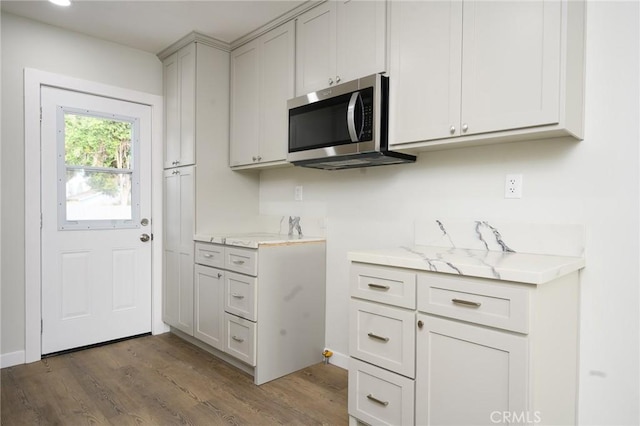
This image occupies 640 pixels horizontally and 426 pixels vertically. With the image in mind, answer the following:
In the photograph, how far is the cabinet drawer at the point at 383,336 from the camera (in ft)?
5.35

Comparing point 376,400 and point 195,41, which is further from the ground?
point 195,41

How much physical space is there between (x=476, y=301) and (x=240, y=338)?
5.20 feet

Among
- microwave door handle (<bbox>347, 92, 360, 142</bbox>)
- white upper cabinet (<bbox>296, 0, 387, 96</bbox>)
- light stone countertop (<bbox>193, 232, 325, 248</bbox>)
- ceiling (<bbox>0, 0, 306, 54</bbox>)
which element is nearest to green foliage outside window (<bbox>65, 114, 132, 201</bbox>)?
ceiling (<bbox>0, 0, 306, 54</bbox>)

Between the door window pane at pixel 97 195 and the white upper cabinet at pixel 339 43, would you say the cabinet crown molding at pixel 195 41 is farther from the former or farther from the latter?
the door window pane at pixel 97 195

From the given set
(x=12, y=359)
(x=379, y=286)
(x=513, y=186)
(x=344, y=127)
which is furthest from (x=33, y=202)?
(x=513, y=186)

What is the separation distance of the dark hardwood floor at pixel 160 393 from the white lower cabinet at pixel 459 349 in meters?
0.45

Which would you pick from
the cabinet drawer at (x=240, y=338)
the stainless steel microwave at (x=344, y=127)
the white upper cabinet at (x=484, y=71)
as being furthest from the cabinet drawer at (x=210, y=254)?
the white upper cabinet at (x=484, y=71)

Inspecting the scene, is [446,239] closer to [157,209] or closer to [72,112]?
[157,209]

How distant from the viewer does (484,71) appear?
164cm

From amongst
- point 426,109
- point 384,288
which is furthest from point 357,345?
point 426,109

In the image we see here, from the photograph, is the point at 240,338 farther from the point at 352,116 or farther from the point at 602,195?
the point at 602,195

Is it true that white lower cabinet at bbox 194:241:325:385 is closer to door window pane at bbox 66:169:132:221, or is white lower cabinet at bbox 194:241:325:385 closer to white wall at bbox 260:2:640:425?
door window pane at bbox 66:169:132:221

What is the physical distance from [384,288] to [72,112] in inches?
105

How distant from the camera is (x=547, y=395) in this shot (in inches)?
55.3
